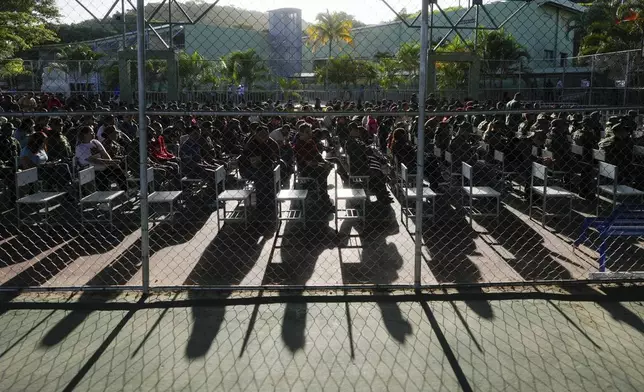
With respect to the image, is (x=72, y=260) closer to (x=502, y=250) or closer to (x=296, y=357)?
(x=296, y=357)

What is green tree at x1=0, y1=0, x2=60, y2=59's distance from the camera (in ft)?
72.1

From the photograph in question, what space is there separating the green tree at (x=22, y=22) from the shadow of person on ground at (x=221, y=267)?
17.0m

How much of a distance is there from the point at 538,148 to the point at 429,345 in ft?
22.2

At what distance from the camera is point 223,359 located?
12.6 feet

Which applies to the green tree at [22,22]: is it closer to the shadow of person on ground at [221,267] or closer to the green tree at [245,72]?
the green tree at [245,72]

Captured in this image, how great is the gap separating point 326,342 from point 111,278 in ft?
8.54

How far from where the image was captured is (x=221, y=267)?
6.07 m

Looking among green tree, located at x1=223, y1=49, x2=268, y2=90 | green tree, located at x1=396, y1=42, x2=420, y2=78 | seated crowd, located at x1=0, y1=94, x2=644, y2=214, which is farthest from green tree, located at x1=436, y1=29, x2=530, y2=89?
seated crowd, located at x1=0, y1=94, x2=644, y2=214

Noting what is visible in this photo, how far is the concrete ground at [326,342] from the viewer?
358cm

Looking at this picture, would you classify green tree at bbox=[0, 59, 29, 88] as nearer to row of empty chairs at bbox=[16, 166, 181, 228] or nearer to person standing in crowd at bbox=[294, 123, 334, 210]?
row of empty chairs at bbox=[16, 166, 181, 228]

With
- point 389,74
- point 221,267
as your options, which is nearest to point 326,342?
point 221,267

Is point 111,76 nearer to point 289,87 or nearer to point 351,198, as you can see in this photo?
point 289,87

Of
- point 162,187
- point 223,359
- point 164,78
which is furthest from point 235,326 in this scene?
point 164,78

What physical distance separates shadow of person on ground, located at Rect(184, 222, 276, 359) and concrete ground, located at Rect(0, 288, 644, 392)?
0.02m
